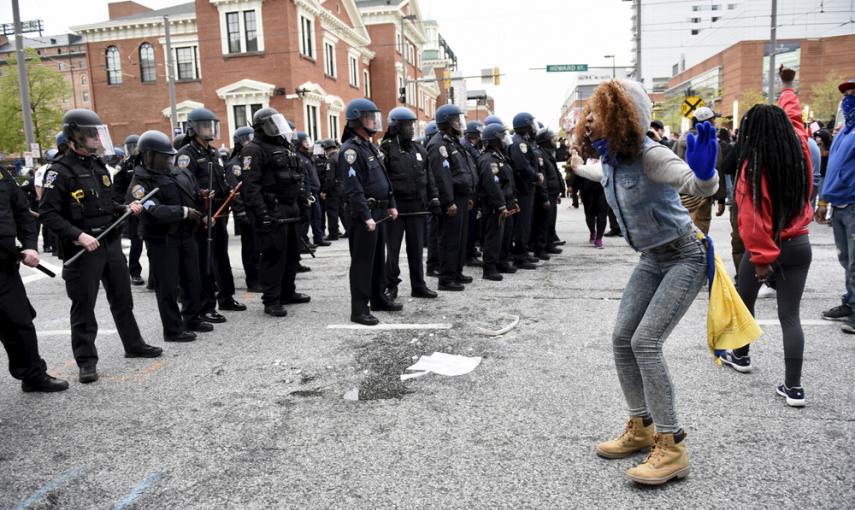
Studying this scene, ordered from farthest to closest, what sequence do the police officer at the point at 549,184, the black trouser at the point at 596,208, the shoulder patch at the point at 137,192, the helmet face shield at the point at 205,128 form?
the black trouser at the point at 596,208
the police officer at the point at 549,184
the helmet face shield at the point at 205,128
the shoulder patch at the point at 137,192

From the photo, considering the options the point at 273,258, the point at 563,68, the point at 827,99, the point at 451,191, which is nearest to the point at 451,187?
the point at 451,191

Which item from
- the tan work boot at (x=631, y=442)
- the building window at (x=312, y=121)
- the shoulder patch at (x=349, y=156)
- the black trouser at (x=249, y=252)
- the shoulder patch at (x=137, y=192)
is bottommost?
the tan work boot at (x=631, y=442)

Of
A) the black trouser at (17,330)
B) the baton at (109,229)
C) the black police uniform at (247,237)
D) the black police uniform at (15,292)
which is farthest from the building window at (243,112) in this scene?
the black trouser at (17,330)

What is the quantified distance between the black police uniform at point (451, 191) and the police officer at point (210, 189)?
8.80 feet

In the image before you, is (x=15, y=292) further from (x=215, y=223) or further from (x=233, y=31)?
(x=233, y=31)

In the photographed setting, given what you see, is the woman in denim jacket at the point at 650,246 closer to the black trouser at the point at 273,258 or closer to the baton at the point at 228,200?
the black trouser at the point at 273,258

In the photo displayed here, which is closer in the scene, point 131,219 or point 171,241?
point 171,241

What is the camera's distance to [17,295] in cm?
477

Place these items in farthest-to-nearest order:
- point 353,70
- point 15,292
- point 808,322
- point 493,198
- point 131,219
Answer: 1. point 353,70
2. point 131,219
3. point 493,198
4. point 808,322
5. point 15,292

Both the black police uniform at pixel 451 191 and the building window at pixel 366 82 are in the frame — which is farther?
the building window at pixel 366 82

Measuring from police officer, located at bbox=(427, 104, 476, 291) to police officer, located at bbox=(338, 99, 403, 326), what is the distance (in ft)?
3.88

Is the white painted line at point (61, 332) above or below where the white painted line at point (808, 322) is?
above

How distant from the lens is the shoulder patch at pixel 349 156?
21.8ft

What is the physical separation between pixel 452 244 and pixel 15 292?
5001 mm
